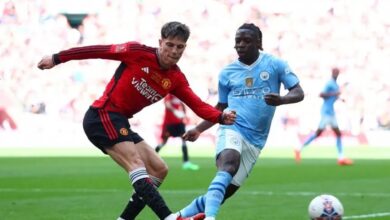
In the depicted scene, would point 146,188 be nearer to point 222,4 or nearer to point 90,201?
point 90,201

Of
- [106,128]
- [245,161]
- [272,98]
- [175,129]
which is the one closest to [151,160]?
[106,128]

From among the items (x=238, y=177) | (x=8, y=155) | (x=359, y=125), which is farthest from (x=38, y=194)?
(x=359, y=125)

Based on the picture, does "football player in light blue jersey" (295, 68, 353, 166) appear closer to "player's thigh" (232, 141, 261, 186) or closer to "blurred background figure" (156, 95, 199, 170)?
"blurred background figure" (156, 95, 199, 170)

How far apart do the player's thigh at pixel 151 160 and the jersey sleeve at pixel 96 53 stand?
94 centimetres

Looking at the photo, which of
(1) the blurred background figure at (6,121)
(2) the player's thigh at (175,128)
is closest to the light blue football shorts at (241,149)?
(2) the player's thigh at (175,128)

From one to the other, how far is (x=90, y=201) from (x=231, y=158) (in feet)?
15.0

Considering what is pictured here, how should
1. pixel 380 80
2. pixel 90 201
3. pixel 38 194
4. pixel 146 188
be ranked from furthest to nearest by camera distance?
pixel 380 80 → pixel 38 194 → pixel 90 201 → pixel 146 188

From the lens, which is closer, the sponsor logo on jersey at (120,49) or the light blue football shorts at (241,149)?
the sponsor logo on jersey at (120,49)

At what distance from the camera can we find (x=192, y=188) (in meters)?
15.5

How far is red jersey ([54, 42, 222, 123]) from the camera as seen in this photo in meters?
8.55

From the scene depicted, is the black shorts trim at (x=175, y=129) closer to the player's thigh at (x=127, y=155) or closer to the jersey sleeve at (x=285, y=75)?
the jersey sleeve at (x=285, y=75)

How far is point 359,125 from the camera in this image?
112 feet

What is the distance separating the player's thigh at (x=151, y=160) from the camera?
29.5ft

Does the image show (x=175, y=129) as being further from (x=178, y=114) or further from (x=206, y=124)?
(x=206, y=124)
